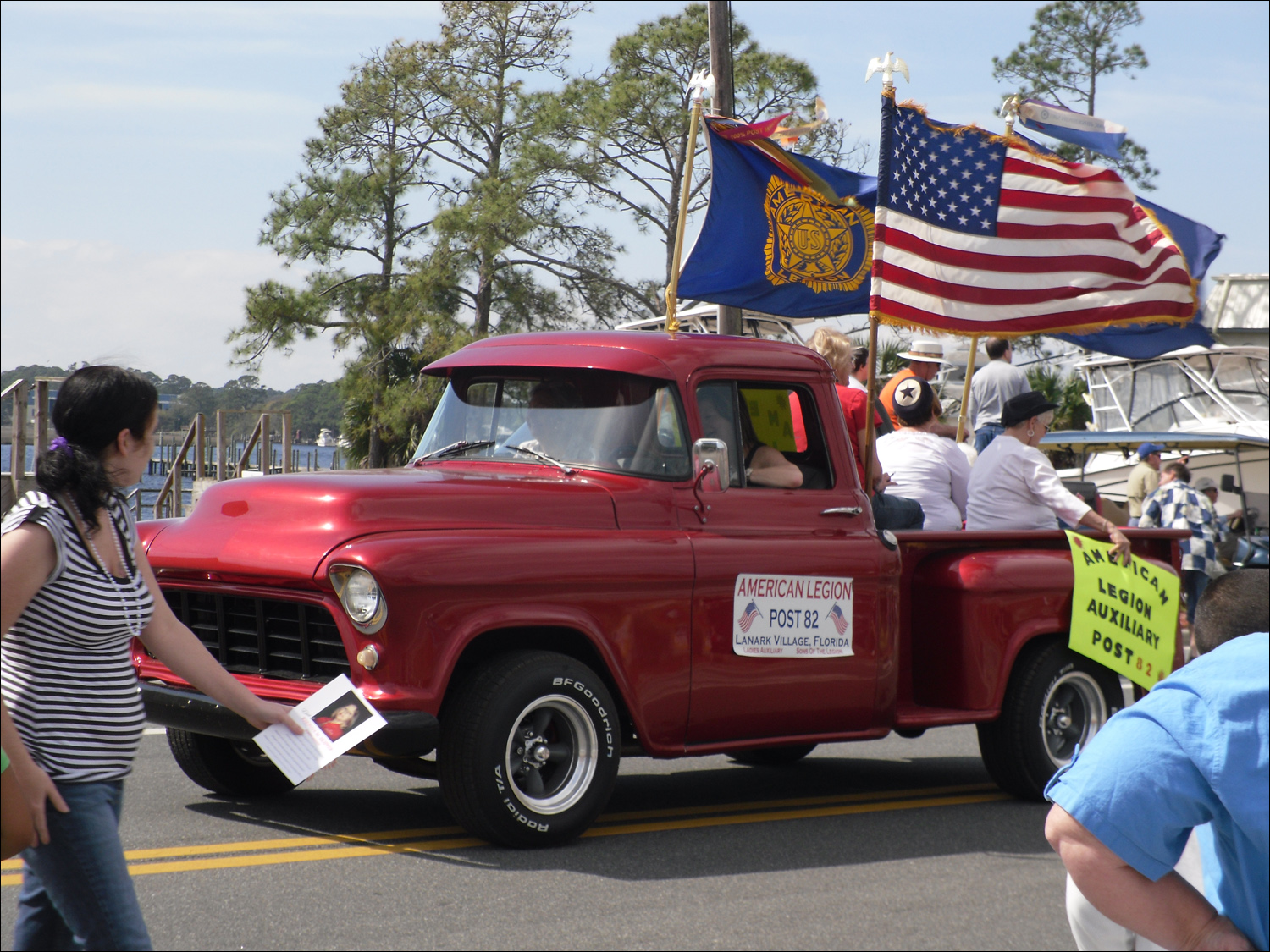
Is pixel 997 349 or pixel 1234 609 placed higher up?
pixel 997 349

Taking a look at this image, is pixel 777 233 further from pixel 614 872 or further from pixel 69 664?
pixel 69 664

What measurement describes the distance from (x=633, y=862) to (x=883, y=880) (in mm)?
980

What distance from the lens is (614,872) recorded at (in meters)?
5.55

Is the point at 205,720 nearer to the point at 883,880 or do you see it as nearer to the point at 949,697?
the point at 883,880

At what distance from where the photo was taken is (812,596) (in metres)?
6.57

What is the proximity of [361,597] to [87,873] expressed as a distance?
2.45m

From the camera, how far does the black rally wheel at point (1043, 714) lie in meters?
7.24

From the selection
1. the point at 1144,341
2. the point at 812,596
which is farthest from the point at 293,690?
the point at 1144,341

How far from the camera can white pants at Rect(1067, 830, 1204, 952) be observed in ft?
7.66

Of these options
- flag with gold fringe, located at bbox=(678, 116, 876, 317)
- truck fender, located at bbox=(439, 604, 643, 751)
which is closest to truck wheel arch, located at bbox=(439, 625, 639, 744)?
truck fender, located at bbox=(439, 604, 643, 751)

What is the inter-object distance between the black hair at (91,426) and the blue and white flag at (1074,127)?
25.2 feet

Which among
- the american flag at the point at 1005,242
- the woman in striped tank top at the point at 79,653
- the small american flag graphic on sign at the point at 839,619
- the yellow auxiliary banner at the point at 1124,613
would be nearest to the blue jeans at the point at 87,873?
the woman in striped tank top at the point at 79,653

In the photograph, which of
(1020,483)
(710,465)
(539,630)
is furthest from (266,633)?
(1020,483)

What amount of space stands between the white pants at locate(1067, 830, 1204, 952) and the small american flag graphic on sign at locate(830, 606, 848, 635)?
417 centimetres
